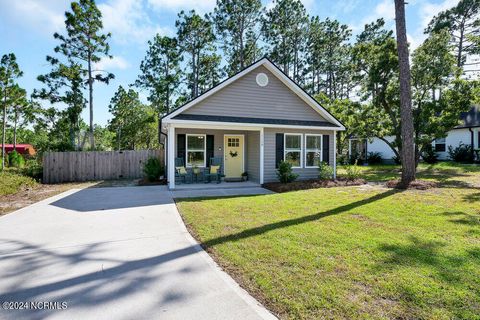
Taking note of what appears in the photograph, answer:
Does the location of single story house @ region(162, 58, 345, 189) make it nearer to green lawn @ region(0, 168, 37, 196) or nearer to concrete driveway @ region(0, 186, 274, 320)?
concrete driveway @ region(0, 186, 274, 320)

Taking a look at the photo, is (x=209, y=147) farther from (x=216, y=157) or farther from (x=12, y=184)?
(x=12, y=184)

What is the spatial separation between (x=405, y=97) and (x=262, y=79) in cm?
591

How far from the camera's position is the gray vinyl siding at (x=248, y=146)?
38.9 feet

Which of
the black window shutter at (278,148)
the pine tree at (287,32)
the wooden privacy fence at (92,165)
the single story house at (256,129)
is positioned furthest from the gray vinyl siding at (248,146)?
the pine tree at (287,32)

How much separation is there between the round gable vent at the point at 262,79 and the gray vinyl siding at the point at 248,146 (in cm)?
233

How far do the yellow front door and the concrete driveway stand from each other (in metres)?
7.01

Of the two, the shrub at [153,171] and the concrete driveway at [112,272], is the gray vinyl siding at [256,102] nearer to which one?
the shrub at [153,171]

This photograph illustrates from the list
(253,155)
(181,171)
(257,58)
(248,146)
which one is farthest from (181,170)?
(257,58)

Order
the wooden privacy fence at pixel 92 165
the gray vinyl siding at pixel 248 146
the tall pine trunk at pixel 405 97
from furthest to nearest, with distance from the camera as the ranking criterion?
1. the wooden privacy fence at pixel 92 165
2. the gray vinyl siding at pixel 248 146
3. the tall pine trunk at pixel 405 97

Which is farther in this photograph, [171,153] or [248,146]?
[248,146]

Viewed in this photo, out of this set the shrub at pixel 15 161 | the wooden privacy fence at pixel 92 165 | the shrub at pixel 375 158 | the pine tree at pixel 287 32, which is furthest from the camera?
the pine tree at pixel 287 32

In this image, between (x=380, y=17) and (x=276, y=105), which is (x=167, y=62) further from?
(x=380, y=17)

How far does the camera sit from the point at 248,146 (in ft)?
42.7

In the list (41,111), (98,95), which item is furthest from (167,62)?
(41,111)
